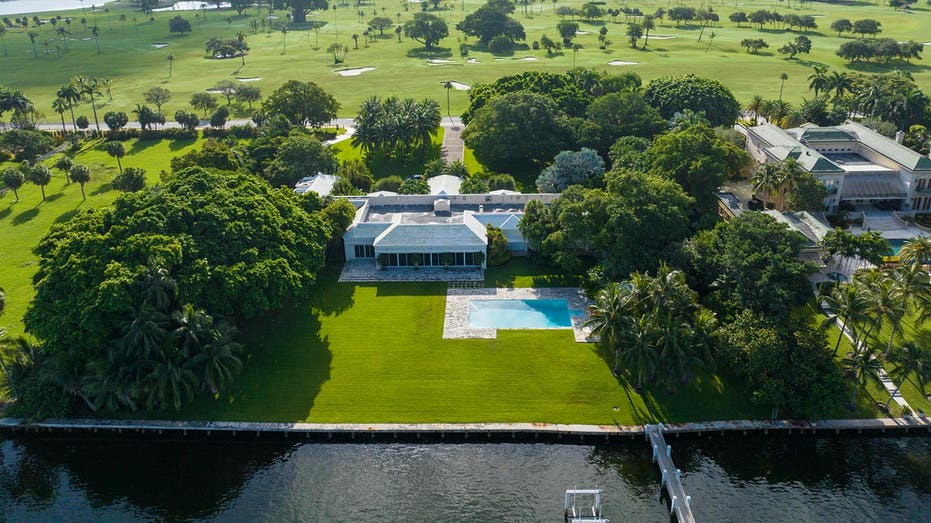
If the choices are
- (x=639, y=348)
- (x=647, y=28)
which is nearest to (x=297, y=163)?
(x=639, y=348)

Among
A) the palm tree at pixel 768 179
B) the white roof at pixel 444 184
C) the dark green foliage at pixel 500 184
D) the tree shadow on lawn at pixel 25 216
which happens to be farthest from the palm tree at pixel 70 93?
the palm tree at pixel 768 179

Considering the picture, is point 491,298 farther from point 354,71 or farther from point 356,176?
point 354,71

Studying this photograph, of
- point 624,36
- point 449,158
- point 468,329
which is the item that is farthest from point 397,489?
point 624,36

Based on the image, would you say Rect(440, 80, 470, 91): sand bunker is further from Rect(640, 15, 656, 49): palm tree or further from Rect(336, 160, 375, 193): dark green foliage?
Rect(640, 15, 656, 49): palm tree

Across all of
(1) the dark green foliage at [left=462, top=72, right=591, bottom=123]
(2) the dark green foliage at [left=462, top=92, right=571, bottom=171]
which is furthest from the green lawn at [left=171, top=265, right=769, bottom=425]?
(1) the dark green foliage at [left=462, top=72, right=591, bottom=123]

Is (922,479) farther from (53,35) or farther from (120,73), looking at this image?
(53,35)

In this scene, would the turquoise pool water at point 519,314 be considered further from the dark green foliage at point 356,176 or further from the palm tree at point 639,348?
the dark green foliage at point 356,176
